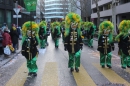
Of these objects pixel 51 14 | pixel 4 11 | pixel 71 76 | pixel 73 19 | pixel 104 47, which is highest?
pixel 51 14

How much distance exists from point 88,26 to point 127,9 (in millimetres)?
19568

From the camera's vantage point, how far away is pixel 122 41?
9789 mm

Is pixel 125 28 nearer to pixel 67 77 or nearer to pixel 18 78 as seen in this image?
pixel 67 77

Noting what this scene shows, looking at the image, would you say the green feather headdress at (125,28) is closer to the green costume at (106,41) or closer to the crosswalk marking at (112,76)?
the green costume at (106,41)

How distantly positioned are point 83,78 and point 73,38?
68.3 inches

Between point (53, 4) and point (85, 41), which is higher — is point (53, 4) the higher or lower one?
the higher one

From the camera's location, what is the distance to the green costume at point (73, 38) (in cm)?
906

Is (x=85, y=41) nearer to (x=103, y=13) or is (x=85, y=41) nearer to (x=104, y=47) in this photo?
(x=104, y=47)

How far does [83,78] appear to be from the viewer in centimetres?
809

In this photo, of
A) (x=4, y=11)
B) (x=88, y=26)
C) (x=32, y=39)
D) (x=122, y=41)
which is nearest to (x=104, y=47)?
(x=122, y=41)

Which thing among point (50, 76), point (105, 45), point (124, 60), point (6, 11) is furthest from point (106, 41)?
point (6, 11)

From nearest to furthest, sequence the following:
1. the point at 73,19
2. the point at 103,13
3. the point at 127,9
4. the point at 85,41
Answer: the point at 73,19, the point at 85,41, the point at 127,9, the point at 103,13

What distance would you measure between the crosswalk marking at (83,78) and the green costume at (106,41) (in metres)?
1.05

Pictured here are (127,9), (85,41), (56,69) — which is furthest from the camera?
(127,9)
